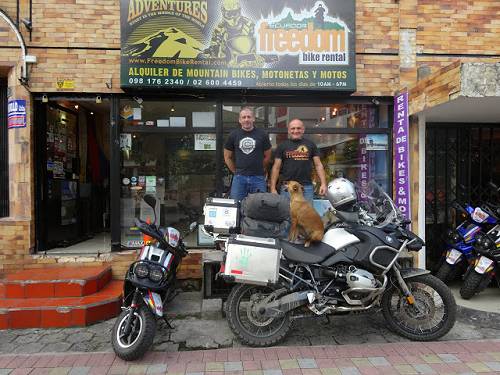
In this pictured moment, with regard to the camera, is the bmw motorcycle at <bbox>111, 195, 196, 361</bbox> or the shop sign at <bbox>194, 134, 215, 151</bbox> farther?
the shop sign at <bbox>194, 134, 215, 151</bbox>

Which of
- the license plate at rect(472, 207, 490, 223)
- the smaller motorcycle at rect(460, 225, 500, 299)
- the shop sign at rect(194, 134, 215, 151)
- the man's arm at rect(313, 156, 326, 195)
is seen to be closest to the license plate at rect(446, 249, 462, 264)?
the smaller motorcycle at rect(460, 225, 500, 299)

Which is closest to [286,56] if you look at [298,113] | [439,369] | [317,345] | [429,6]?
[298,113]

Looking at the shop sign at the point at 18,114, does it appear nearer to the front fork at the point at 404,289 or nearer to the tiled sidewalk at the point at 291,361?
the tiled sidewalk at the point at 291,361

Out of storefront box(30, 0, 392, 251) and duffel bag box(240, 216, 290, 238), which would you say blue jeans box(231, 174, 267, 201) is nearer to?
storefront box(30, 0, 392, 251)

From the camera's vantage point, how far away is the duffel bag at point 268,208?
3.88 metres

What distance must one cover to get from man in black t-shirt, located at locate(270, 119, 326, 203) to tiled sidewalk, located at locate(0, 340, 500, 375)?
2227mm

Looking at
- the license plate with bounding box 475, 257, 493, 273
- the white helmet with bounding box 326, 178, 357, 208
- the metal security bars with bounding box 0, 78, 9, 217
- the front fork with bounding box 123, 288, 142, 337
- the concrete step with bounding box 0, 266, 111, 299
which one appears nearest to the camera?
the front fork with bounding box 123, 288, 142, 337

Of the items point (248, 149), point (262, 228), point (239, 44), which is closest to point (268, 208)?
point (262, 228)

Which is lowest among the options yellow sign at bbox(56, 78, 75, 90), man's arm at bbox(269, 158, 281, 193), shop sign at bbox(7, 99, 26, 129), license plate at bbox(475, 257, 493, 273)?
license plate at bbox(475, 257, 493, 273)

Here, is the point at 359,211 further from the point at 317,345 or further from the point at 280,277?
the point at 317,345

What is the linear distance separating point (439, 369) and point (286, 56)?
4285 mm

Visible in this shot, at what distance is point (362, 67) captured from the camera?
18.9ft

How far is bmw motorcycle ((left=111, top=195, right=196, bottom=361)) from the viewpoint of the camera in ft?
11.4

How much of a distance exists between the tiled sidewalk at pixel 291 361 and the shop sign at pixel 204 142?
10.1ft
